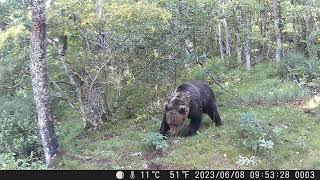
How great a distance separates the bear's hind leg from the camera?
40.3 feet

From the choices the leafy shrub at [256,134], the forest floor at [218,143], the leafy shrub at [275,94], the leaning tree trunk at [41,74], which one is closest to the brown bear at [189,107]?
the forest floor at [218,143]

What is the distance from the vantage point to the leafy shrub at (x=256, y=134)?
974 cm

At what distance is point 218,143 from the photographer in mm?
10688

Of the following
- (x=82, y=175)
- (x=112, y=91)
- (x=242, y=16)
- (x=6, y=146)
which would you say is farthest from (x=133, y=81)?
(x=242, y=16)

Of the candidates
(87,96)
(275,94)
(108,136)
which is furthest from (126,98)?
(275,94)

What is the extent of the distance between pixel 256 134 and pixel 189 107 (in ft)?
6.72

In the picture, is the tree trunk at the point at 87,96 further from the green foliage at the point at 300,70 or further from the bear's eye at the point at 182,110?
the green foliage at the point at 300,70

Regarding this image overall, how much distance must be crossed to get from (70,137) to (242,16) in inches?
484

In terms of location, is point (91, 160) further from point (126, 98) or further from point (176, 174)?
point (126, 98)

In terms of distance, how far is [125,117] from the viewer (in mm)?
14289

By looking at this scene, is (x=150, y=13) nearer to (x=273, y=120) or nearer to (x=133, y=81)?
(x=133, y=81)

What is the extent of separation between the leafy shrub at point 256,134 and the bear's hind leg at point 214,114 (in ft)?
5.19

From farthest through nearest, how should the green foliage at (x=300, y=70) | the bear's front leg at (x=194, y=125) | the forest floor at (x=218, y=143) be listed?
the green foliage at (x=300, y=70) < the bear's front leg at (x=194, y=125) < the forest floor at (x=218, y=143)

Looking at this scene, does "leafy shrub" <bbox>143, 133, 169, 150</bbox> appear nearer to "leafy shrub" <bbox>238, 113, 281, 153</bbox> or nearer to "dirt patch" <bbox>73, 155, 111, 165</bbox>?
"dirt patch" <bbox>73, 155, 111, 165</bbox>
